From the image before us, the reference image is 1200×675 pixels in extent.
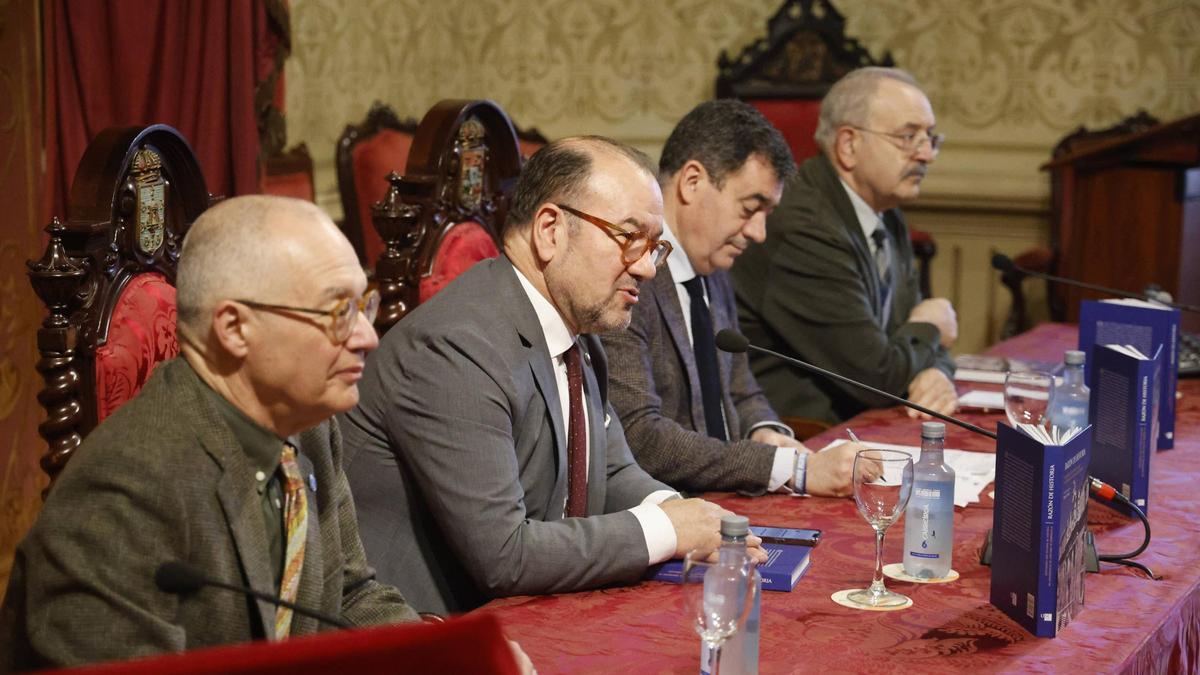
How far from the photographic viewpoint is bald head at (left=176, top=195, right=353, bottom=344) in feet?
4.66

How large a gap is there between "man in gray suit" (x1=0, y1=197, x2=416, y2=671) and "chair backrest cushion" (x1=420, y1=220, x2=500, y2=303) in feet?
3.22

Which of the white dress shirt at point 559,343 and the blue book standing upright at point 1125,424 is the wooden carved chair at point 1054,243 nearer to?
the blue book standing upright at point 1125,424

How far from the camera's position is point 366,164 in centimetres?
410

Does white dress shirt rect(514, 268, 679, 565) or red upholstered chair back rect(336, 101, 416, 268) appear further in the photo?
red upholstered chair back rect(336, 101, 416, 268)

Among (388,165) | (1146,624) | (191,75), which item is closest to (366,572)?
(1146,624)

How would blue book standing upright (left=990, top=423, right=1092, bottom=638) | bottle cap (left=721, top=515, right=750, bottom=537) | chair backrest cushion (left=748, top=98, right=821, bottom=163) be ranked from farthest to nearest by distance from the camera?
chair backrest cushion (left=748, top=98, right=821, bottom=163)
blue book standing upright (left=990, top=423, right=1092, bottom=638)
bottle cap (left=721, top=515, right=750, bottom=537)

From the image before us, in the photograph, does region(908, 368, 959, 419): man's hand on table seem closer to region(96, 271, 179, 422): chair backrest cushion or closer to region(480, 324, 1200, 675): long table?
region(480, 324, 1200, 675): long table

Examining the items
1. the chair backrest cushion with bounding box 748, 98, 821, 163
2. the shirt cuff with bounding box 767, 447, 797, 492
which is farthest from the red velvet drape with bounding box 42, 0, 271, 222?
the chair backrest cushion with bounding box 748, 98, 821, 163

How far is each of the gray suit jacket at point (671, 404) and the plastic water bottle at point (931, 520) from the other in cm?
43

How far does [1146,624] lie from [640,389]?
1010mm

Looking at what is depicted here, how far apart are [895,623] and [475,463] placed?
571mm

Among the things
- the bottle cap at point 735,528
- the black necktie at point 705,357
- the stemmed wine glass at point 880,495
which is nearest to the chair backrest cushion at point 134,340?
the bottle cap at point 735,528

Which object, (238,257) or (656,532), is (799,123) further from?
(238,257)

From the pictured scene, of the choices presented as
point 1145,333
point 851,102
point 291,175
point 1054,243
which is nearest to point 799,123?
point 1054,243
